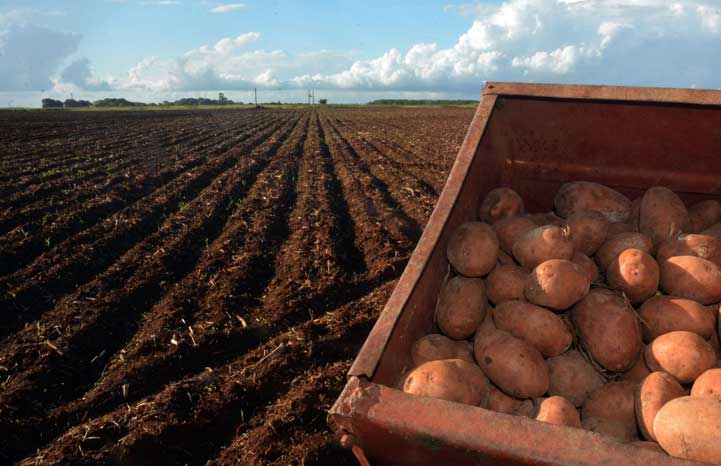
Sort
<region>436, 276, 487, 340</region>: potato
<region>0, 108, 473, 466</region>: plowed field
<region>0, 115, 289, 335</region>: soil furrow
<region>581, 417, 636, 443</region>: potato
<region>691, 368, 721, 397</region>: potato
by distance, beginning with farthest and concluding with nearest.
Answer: <region>0, 115, 289, 335</region>: soil furrow → <region>0, 108, 473, 466</region>: plowed field → <region>436, 276, 487, 340</region>: potato → <region>581, 417, 636, 443</region>: potato → <region>691, 368, 721, 397</region>: potato

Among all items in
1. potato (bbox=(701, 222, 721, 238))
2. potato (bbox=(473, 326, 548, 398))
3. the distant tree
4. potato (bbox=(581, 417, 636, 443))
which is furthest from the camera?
the distant tree

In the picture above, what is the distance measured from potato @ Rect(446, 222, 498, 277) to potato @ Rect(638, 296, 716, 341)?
74 centimetres

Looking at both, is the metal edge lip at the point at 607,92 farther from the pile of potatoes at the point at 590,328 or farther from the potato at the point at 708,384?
the potato at the point at 708,384

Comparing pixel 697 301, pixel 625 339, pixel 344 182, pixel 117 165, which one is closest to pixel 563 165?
pixel 697 301

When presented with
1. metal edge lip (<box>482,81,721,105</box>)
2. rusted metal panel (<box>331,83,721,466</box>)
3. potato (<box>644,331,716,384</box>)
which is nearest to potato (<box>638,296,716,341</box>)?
potato (<box>644,331,716,384</box>)

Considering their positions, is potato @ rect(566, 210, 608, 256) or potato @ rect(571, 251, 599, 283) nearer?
potato @ rect(571, 251, 599, 283)

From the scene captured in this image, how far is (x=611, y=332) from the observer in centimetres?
220

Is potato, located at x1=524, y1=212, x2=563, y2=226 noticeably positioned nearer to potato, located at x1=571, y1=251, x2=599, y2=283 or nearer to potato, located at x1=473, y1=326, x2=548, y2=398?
potato, located at x1=571, y1=251, x2=599, y2=283

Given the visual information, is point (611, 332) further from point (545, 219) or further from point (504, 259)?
point (545, 219)

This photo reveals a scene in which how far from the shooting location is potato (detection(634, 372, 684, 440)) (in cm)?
182

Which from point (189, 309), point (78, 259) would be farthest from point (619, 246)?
point (78, 259)

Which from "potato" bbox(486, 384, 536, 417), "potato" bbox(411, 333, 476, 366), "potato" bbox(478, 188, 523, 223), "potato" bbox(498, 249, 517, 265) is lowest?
"potato" bbox(486, 384, 536, 417)

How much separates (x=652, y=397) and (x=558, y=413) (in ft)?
1.14

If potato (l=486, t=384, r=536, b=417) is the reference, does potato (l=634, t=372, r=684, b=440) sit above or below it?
above
